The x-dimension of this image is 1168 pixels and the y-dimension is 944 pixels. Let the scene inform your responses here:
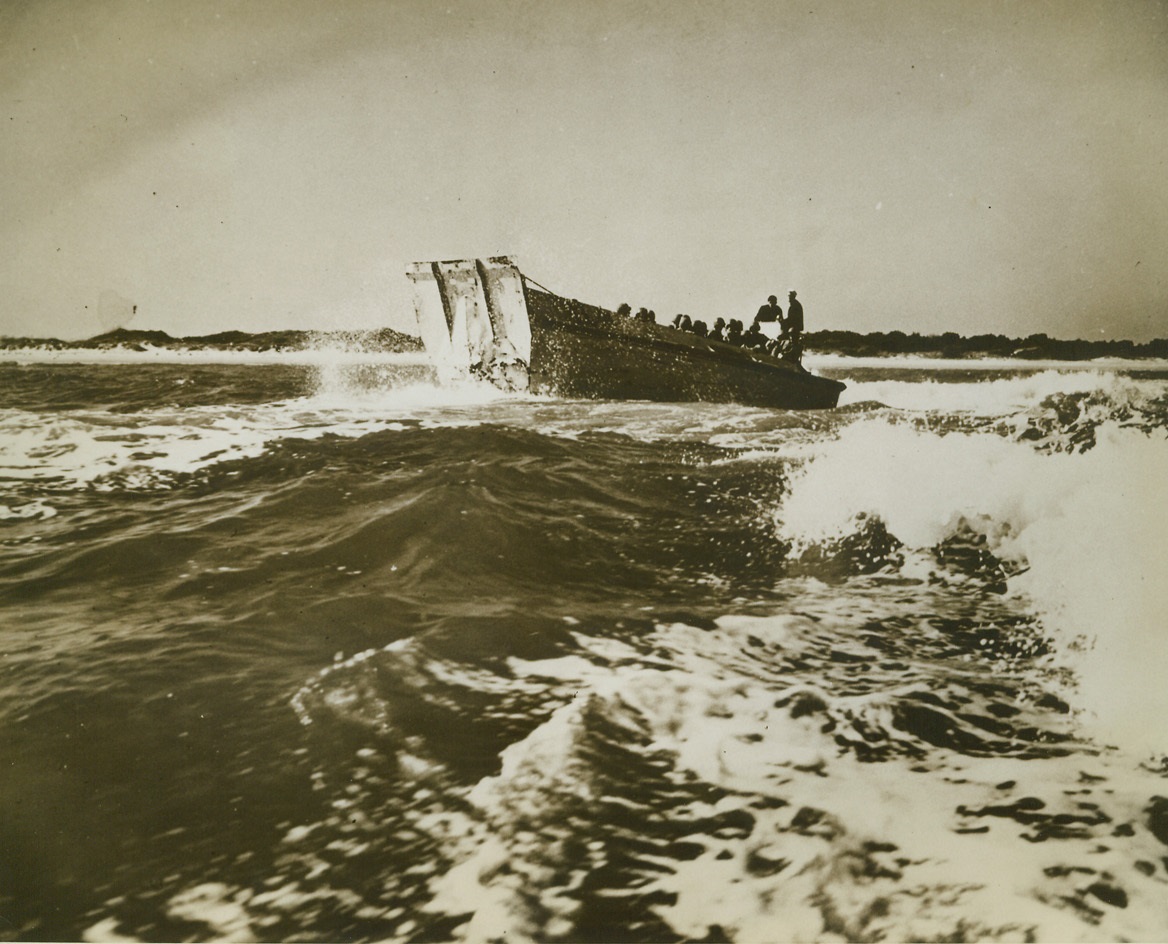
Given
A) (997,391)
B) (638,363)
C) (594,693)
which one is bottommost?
(594,693)

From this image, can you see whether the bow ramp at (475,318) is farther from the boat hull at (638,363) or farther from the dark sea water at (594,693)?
the dark sea water at (594,693)

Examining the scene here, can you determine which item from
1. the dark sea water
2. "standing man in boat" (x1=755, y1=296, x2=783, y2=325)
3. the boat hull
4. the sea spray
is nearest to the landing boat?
the boat hull

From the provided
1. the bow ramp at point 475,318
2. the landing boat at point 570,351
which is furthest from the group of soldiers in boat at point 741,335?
the bow ramp at point 475,318

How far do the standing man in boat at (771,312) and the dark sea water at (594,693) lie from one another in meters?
1.85

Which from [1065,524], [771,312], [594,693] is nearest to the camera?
[594,693]

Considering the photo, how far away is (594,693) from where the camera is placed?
8.49ft

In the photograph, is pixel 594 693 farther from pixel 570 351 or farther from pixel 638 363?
pixel 638 363

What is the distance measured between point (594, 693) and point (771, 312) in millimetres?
5317

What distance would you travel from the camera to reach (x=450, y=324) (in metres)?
9.49

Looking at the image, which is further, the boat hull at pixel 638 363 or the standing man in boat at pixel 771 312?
the boat hull at pixel 638 363

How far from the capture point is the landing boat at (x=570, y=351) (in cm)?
899

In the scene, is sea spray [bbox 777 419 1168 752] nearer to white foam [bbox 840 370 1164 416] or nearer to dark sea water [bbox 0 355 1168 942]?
dark sea water [bbox 0 355 1168 942]

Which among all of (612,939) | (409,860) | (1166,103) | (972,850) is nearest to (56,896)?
(409,860)

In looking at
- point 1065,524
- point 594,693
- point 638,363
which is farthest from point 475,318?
point 1065,524
